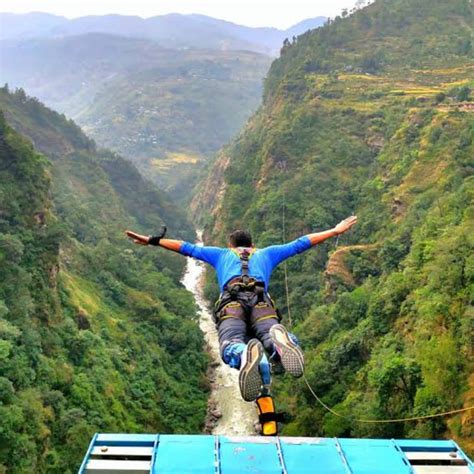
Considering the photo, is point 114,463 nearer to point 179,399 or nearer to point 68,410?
point 68,410

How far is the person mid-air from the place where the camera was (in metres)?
6.78

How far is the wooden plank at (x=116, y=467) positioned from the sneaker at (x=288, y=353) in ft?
7.48

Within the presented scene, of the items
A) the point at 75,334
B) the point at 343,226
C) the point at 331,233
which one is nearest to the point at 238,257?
the point at 331,233

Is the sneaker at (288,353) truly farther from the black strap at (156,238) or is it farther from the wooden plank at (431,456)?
the wooden plank at (431,456)

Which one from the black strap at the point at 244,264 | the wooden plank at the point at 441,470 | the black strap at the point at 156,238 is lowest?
the wooden plank at the point at 441,470

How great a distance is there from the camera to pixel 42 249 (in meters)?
34.2

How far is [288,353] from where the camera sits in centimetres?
684

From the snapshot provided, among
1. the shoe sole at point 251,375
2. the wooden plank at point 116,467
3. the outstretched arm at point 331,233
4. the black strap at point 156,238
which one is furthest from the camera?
the outstretched arm at point 331,233

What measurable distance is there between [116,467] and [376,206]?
121 ft

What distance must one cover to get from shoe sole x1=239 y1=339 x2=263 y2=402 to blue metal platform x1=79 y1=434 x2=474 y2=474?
54.0 inches

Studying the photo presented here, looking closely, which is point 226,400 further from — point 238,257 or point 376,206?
point 238,257

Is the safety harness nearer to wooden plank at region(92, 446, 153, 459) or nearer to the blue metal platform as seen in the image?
the blue metal platform

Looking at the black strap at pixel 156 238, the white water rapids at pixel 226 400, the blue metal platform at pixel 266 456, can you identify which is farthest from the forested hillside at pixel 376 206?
the black strap at pixel 156 238

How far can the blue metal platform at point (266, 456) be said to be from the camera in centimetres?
760
